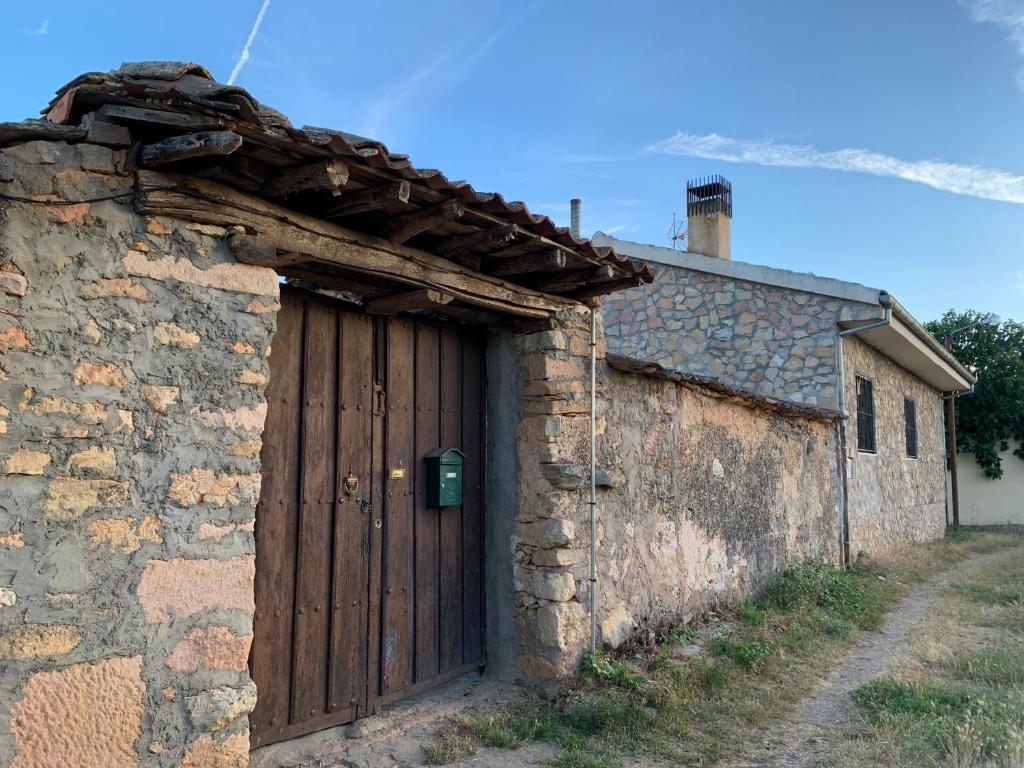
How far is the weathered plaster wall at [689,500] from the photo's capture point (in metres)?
4.86

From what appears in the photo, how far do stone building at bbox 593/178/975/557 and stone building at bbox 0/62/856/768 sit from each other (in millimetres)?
4493

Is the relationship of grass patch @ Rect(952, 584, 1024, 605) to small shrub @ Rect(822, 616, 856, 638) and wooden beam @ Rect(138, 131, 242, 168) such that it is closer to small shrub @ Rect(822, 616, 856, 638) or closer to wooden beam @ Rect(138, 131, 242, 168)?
small shrub @ Rect(822, 616, 856, 638)

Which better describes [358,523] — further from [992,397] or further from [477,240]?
[992,397]

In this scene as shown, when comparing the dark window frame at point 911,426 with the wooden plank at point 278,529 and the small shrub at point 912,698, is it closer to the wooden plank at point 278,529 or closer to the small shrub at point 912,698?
the small shrub at point 912,698

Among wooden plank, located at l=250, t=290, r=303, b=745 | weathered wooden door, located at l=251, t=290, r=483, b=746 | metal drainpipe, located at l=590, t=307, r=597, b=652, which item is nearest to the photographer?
wooden plank, located at l=250, t=290, r=303, b=745

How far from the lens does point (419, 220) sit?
3.20 metres

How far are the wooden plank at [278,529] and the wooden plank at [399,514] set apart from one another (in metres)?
0.58

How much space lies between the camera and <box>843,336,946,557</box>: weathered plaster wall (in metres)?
9.58

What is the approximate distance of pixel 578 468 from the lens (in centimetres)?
436

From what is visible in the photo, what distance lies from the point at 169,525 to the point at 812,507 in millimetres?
7242

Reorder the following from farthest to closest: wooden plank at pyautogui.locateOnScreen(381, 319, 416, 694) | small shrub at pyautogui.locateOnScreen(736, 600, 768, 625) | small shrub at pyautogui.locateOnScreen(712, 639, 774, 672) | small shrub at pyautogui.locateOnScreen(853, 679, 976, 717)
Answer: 1. small shrub at pyautogui.locateOnScreen(736, 600, 768, 625)
2. small shrub at pyautogui.locateOnScreen(712, 639, 774, 672)
3. small shrub at pyautogui.locateOnScreen(853, 679, 976, 717)
4. wooden plank at pyautogui.locateOnScreen(381, 319, 416, 694)

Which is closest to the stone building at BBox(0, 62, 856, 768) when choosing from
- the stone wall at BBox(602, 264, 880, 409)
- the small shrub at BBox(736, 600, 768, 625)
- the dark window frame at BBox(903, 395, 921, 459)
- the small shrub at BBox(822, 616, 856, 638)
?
the small shrub at BBox(736, 600, 768, 625)

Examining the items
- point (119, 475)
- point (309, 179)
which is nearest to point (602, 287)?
point (309, 179)

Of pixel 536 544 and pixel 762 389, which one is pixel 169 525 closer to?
pixel 536 544
